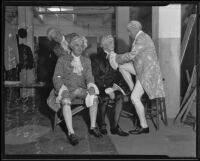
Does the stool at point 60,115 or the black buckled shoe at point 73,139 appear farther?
the stool at point 60,115

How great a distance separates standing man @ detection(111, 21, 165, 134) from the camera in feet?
15.0

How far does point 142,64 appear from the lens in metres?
4.60

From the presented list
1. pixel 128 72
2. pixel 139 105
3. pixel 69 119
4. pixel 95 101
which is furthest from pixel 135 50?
pixel 69 119

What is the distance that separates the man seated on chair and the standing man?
570 mm

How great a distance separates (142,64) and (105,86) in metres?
0.72

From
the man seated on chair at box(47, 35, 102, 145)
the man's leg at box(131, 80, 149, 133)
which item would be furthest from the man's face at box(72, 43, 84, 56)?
the man's leg at box(131, 80, 149, 133)

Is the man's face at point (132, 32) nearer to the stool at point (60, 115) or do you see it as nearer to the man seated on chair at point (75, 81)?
the man seated on chair at point (75, 81)

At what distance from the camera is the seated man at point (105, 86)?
468 cm

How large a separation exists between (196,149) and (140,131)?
92cm

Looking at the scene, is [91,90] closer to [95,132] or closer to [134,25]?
[95,132]

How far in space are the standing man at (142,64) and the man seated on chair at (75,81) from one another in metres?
0.57


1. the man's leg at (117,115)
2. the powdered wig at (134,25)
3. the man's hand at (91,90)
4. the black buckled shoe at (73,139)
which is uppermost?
the powdered wig at (134,25)

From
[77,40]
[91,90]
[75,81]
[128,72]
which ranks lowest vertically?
[91,90]

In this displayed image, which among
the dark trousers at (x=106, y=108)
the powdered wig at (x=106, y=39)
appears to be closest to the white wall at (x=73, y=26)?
the powdered wig at (x=106, y=39)
